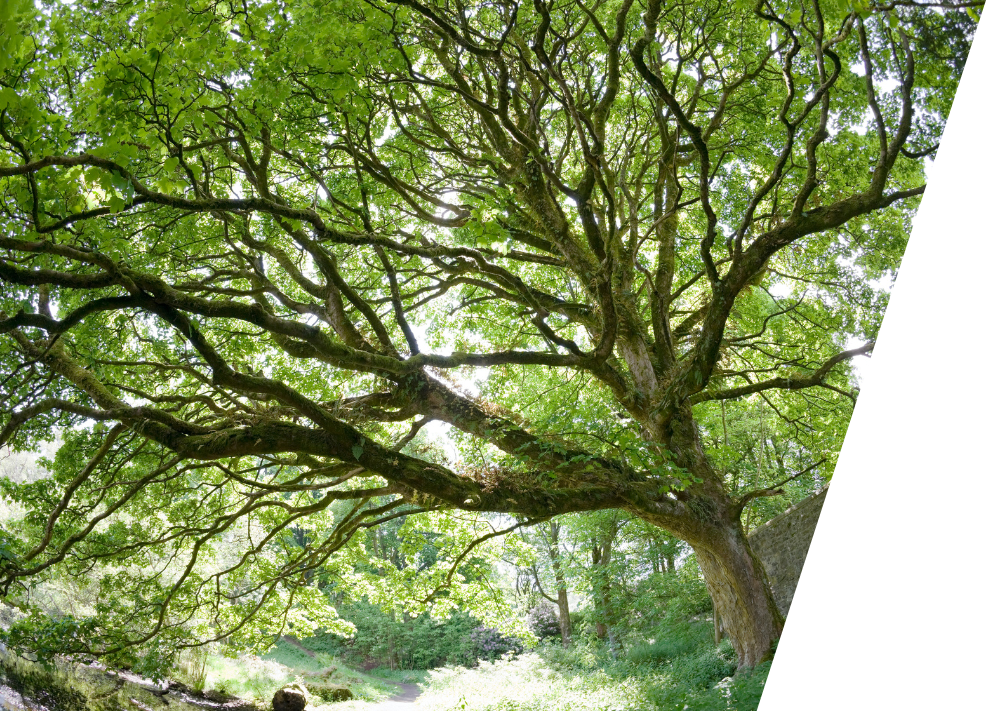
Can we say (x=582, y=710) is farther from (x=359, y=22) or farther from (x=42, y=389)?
(x=359, y=22)

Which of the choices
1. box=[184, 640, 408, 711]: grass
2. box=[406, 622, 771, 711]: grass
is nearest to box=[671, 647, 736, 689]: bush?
box=[406, 622, 771, 711]: grass

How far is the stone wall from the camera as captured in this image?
10.3m

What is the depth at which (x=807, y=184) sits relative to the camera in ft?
18.6

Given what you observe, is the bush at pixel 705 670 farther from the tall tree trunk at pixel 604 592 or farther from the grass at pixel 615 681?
the tall tree trunk at pixel 604 592

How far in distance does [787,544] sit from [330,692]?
12.6m

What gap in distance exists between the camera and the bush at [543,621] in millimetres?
23188

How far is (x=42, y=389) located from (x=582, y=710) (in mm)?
8108

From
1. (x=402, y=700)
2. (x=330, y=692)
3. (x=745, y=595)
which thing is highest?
(x=745, y=595)

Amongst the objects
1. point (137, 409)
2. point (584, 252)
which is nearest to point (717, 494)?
point (584, 252)

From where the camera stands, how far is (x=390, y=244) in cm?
503

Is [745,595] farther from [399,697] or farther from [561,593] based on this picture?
[399,697]

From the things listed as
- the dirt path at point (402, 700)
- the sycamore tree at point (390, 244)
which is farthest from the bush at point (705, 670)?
the dirt path at point (402, 700)

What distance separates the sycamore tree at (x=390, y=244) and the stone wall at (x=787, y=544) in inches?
51.8

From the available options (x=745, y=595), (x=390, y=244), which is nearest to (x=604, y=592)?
(x=745, y=595)
